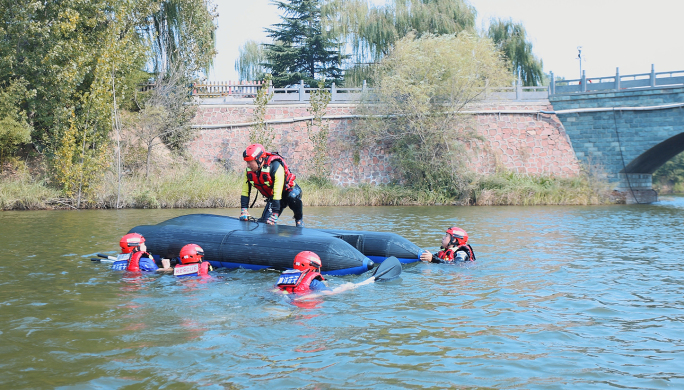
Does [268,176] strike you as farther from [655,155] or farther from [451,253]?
[655,155]

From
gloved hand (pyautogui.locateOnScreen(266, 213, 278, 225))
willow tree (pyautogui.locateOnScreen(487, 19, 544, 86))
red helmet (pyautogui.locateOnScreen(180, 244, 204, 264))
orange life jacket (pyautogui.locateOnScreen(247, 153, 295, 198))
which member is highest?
willow tree (pyautogui.locateOnScreen(487, 19, 544, 86))

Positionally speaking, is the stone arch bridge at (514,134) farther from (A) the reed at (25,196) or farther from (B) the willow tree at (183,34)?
(A) the reed at (25,196)

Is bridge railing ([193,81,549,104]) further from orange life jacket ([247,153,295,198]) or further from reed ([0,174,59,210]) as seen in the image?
orange life jacket ([247,153,295,198])

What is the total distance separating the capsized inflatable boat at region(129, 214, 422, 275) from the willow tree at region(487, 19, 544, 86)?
25696 millimetres

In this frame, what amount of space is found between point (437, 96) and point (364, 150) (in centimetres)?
464

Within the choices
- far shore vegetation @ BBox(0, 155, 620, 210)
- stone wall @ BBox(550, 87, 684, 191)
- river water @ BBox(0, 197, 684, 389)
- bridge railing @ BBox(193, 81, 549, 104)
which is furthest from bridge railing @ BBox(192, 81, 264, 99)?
river water @ BBox(0, 197, 684, 389)

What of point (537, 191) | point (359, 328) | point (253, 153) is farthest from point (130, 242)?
point (537, 191)

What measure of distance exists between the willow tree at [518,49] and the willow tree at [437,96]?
523 cm

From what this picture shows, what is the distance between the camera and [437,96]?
2686 cm

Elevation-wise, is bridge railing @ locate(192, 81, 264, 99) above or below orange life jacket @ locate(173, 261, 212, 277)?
above

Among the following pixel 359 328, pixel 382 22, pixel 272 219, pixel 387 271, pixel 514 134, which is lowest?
pixel 359 328

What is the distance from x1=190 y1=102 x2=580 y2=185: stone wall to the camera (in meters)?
28.1

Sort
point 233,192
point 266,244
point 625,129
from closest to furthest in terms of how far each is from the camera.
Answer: point 266,244 < point 233,192 < point 625,129

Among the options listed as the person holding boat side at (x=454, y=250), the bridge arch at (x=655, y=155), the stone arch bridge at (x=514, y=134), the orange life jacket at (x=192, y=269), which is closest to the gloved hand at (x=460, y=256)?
the person holding boat side at (x=454, y=250)
